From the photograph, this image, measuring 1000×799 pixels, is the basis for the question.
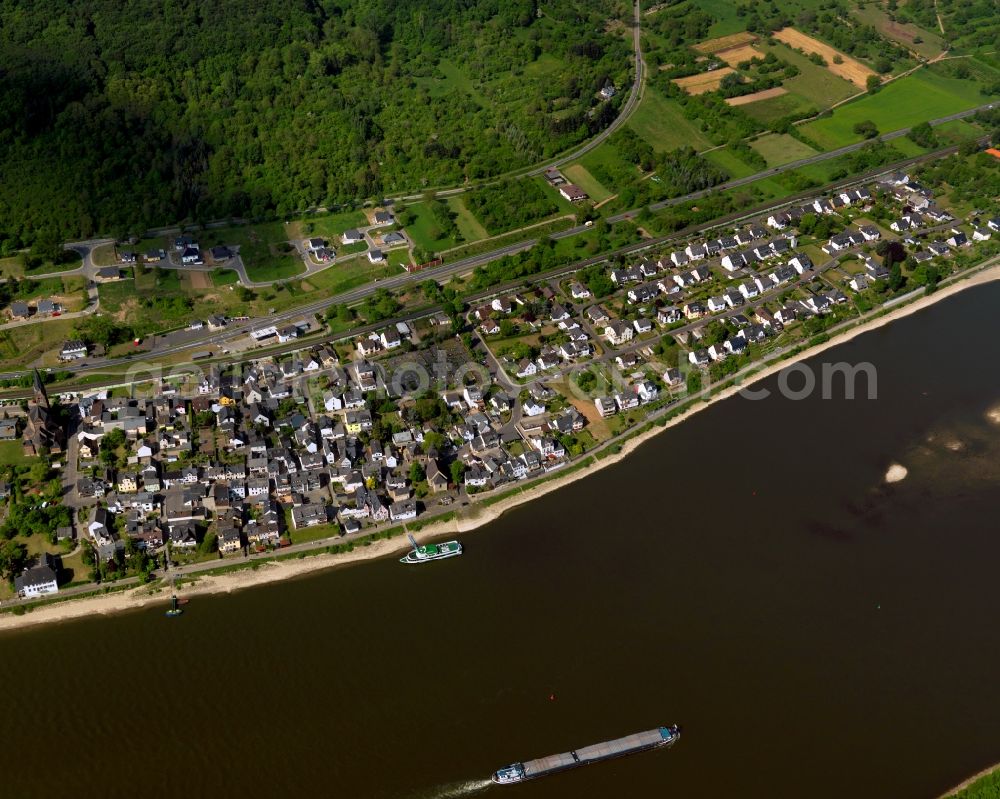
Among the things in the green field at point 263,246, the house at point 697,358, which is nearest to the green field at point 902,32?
the house at point 697,358

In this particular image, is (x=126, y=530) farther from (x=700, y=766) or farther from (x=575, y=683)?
(x=700, y=766)

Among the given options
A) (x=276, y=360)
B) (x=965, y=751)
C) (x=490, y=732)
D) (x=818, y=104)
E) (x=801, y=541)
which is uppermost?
(x=818, y=104)

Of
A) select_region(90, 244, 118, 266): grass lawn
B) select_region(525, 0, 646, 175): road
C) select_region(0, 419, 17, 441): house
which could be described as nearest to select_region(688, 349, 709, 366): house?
select_region(525, 0, 646, 175): road

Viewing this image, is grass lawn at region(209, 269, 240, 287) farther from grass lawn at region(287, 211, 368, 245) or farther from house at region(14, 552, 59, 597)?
house at region(14, 552, 59, 597)

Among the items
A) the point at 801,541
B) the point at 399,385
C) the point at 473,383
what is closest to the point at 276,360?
the point at 399,385

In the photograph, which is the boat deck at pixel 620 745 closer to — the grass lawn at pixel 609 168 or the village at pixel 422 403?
the village at pixel 422 403

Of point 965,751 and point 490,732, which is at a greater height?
point 490,732
